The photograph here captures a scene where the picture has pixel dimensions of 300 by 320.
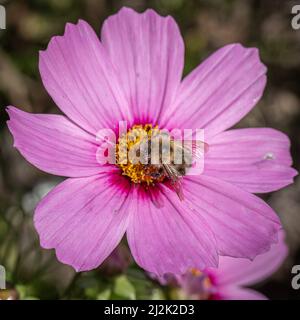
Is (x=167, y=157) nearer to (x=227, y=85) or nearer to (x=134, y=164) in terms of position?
(x=134, y=164)

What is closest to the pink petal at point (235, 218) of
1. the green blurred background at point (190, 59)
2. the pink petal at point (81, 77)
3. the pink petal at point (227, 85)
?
the pink petal at point (227, 85)

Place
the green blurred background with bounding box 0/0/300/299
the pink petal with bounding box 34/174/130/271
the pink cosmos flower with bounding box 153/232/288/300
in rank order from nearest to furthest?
the pink petal with bounding box 34/174/130/271
the pink cosmos flower with bounding box 153/232/288/300
the green blurred background with bounding box 0/0/300/299

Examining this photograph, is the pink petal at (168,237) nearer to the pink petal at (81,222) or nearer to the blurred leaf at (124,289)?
the pink petal at (81,222)

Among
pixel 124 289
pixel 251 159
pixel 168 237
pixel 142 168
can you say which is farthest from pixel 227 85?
pixel 124 289

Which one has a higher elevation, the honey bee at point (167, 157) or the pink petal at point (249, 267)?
the honey bee at point (167, 157)

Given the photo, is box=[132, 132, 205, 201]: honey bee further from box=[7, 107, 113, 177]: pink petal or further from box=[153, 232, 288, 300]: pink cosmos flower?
box=[153, 232, 288, 300]: pink cosmos flower

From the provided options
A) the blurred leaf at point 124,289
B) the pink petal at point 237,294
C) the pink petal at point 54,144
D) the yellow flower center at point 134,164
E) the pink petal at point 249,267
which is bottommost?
the pink petal at point 237,294

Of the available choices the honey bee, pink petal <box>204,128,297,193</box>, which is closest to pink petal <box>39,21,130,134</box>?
the honey bee
